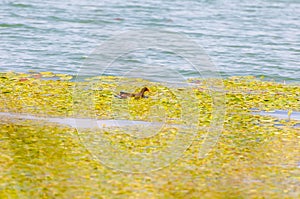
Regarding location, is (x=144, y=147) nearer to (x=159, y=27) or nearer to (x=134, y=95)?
(x=134, y=95)

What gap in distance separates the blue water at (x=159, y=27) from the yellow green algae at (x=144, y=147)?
261cm

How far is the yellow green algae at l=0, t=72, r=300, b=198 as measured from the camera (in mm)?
7879

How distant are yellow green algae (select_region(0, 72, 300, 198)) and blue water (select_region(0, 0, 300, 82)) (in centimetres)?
261

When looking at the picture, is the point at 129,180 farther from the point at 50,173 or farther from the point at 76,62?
the point at 76,62

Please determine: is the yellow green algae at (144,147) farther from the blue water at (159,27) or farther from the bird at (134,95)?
the blue water at (159,27)

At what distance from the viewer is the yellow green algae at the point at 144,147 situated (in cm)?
788

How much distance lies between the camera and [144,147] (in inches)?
371

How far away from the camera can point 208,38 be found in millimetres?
20891

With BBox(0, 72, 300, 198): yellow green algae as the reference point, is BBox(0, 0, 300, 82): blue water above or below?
below

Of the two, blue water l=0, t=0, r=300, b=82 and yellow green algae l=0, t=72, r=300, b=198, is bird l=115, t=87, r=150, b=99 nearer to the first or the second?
yellow green algae l=0, t=72, r=300, b=198

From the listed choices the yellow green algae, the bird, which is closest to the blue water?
the yellow green algae

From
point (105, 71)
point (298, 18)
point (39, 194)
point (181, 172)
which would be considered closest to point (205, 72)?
point (105, 71)

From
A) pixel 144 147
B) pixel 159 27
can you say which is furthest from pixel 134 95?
pixel 159 27

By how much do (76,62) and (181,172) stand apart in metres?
8.67
